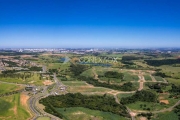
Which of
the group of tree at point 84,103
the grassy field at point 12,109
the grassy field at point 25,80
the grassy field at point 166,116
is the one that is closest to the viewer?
the grassy field at point 12,109

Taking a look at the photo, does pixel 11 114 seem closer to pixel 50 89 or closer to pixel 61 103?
pixel 61 103

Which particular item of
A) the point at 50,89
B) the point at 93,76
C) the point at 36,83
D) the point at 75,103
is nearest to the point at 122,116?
the point at 75,103

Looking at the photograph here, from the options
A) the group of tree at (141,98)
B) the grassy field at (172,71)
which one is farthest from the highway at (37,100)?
the grassy field at (172,71)

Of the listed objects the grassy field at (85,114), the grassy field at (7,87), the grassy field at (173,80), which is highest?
the grassy field at (7,87)

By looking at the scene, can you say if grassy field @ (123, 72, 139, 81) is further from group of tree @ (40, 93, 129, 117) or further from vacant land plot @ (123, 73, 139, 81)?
group of tree @ (40, 93, 129, 117)

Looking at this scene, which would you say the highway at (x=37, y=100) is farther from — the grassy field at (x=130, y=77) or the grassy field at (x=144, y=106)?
the grassy field at (x=130, y=77)

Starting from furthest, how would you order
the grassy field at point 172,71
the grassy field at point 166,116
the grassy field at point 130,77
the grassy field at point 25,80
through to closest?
the grassy field at point 172,71 < the grassy field at point 130,77 < the grassy field at point 25,80 < the grassy field at point 166,116
